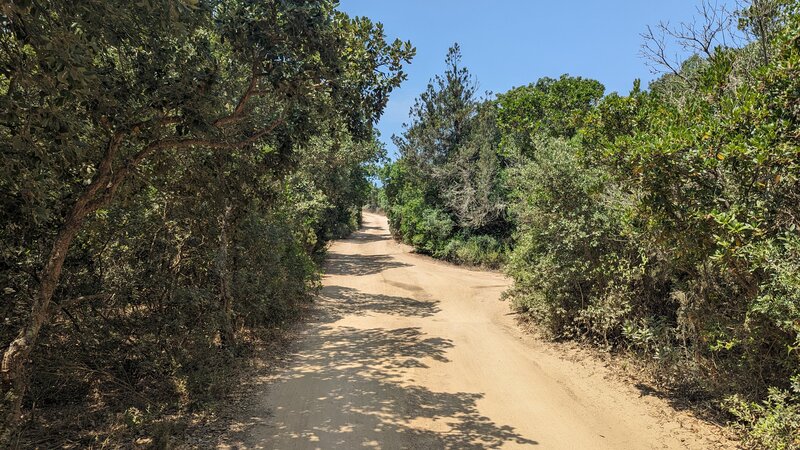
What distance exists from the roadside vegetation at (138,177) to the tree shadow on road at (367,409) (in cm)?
119

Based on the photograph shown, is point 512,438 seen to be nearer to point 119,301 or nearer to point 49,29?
point 119,301

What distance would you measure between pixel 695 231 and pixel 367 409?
539cm

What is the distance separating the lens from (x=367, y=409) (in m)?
7.02

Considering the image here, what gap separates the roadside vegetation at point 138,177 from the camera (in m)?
4.12

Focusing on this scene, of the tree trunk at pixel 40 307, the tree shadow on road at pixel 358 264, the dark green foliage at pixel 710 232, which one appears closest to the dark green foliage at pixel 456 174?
the tree shadow on road at pixel 358 264

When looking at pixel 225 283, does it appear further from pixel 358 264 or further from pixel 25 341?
pixel 358 264

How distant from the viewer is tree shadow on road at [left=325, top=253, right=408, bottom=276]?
949 inches

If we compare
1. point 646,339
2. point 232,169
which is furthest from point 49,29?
point 646,339

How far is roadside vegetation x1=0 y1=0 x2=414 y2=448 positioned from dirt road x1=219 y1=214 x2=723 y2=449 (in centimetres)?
156

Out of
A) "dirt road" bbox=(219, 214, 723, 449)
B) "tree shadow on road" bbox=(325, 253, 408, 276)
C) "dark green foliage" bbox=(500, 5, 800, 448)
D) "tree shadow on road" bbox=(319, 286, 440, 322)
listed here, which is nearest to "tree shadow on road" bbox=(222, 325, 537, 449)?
"dirt road" bbox=(219, 214, 723, 449)

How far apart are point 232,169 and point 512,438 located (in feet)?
20.6

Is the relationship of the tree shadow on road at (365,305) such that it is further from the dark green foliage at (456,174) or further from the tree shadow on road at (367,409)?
the dark green foliage at (456,174)

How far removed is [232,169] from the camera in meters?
8.06

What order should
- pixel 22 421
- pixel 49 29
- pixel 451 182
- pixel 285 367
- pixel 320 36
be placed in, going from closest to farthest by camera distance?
pixel 49 29
pixel 22 421
pixel 320 36
pixel 285 367
pixel 451 182
